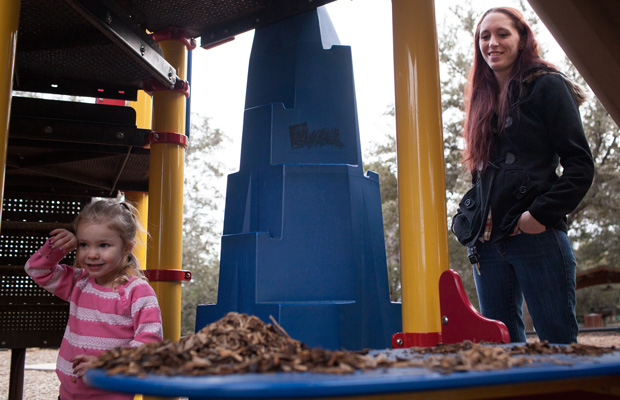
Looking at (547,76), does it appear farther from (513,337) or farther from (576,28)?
(513,337)

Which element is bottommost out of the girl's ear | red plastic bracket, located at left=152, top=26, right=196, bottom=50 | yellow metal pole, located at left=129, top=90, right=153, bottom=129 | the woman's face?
the girl's ear

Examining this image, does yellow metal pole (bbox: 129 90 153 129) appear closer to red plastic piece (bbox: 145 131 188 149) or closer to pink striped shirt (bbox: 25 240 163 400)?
red plastic piece (bbox: 145 131 188 149)

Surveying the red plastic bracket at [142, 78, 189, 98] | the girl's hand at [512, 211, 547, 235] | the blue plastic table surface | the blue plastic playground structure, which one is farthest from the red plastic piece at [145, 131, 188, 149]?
the blue plastic table surface

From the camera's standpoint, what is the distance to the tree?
51.1 ft

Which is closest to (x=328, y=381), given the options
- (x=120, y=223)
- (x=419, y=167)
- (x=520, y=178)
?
(x=419, y=167)

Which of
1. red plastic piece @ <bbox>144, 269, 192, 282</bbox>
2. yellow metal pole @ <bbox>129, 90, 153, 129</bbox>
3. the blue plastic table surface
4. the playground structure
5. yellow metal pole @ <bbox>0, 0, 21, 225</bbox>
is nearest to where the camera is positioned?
the blue plastic table surface

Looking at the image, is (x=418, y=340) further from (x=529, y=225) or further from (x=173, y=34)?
(x=173, y=34)

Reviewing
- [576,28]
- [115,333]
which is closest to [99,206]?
[115,333]

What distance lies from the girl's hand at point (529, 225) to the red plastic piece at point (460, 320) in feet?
0.93

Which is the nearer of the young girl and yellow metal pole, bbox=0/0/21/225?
yellow metal pole, bbox=0/0/21/225

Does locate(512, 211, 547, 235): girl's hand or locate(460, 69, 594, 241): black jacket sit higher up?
locate(460, 69, 594, 241): black jacket

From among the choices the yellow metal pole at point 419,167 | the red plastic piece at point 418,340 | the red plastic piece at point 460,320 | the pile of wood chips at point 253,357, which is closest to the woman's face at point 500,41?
the yellow metal pole at point 419,167

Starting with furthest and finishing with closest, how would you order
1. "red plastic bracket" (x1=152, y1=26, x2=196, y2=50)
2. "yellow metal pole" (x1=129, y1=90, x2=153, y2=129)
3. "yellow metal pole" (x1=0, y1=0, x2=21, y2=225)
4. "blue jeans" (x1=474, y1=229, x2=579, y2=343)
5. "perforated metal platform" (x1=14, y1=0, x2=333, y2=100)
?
"yellow metal pole" (x1=129, y1=90, x2=153, y2=129) → "red plastic bracket" (x1=152, y1=26, x2=196, y2=50) → "perforated metal platform" (x1=14, y1=0, x2=333, y2=100) → "blue jeans" (x1=474, y1=229, x2=579, y2=343) → "yellow metal pole" (x1=0, y1=0, x2=21, y2=225)

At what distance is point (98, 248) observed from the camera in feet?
6.69
